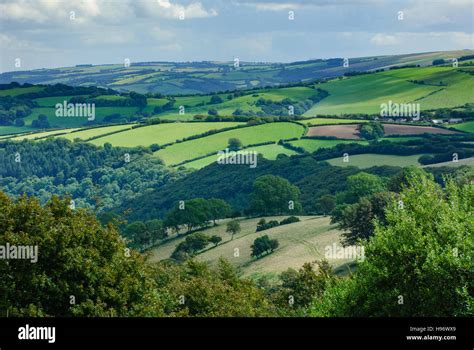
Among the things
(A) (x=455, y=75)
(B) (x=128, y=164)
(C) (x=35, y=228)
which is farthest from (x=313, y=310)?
(A) (x=455, y=75)

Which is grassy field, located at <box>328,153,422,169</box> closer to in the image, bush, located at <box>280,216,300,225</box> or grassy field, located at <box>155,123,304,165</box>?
grassy field, located at <box>155,123,304,165</box>

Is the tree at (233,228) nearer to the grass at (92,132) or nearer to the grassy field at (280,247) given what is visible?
the grassy field at (280,247)

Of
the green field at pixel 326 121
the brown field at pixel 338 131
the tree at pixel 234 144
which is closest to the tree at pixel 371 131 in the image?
the brown field at pixel 338 131

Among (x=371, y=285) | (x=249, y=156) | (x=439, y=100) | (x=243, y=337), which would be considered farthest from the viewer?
(x=439, y=100)

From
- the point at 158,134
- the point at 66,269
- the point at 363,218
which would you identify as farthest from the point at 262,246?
the point at 158,134

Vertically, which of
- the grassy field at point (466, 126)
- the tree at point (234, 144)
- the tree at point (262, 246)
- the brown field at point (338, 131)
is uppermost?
the grassy field at point (466, 126)

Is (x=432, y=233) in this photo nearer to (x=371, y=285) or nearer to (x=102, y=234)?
(x=371, y=285)
